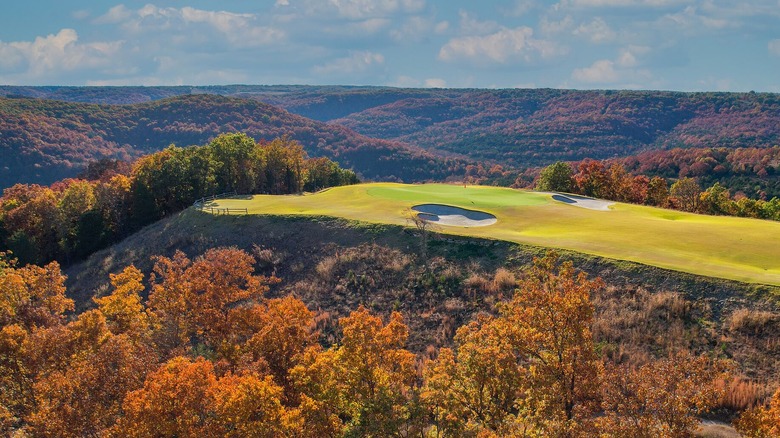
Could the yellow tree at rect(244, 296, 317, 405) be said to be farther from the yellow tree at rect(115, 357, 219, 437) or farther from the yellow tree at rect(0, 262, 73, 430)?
the yellow tree at rect(0, 262, 73, 430)

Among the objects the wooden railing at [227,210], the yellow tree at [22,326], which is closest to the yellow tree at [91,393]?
the yellow tree at [22,326]

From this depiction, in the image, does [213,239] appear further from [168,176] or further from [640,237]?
[640,237]

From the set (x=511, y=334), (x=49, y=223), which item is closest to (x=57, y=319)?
(x=511, y=334)

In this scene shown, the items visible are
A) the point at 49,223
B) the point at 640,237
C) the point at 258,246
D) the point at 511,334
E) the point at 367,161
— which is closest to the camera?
the point at 511,334

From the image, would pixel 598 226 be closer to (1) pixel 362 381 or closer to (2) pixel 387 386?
(2) pixel 387 386

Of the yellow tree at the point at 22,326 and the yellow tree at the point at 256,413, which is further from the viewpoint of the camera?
the yellow tree at the point at 22,326

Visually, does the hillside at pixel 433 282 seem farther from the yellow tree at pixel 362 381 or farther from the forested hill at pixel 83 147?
the forested hill at pixel 83 147

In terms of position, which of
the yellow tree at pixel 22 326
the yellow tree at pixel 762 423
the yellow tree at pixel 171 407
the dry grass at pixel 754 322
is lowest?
the yellow tree at pixel 22 326

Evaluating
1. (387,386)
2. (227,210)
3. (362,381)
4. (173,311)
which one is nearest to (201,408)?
(362,381)
